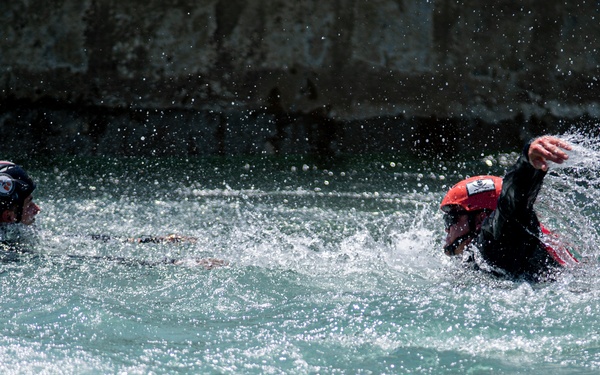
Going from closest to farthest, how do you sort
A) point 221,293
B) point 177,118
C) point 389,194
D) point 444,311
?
point 444,311 < point 221,293 < point 389,194 < point 177,118

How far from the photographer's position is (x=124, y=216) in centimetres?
787

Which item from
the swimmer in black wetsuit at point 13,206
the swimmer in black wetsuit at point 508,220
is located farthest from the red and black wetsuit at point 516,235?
the swimmer in black wetsuit at point 13,206

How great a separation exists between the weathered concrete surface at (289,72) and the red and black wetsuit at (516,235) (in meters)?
5.79

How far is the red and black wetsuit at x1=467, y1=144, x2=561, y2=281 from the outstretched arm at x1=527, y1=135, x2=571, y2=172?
0.07m

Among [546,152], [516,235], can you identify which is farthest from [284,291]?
[546,152]

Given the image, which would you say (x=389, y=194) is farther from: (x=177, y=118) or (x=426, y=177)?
(x=177, y=118)

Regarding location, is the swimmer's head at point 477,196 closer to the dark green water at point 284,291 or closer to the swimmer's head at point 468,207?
the swimmer's head at point 468,207

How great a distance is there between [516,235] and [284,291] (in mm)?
1542

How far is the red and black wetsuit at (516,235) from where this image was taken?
453 centimetres

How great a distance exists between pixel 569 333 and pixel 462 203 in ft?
3.33

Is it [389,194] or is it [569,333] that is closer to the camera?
[569,333]

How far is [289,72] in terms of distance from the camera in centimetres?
1097

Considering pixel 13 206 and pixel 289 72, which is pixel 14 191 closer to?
pixel 13 206

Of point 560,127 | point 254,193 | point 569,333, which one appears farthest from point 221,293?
point 560,127
